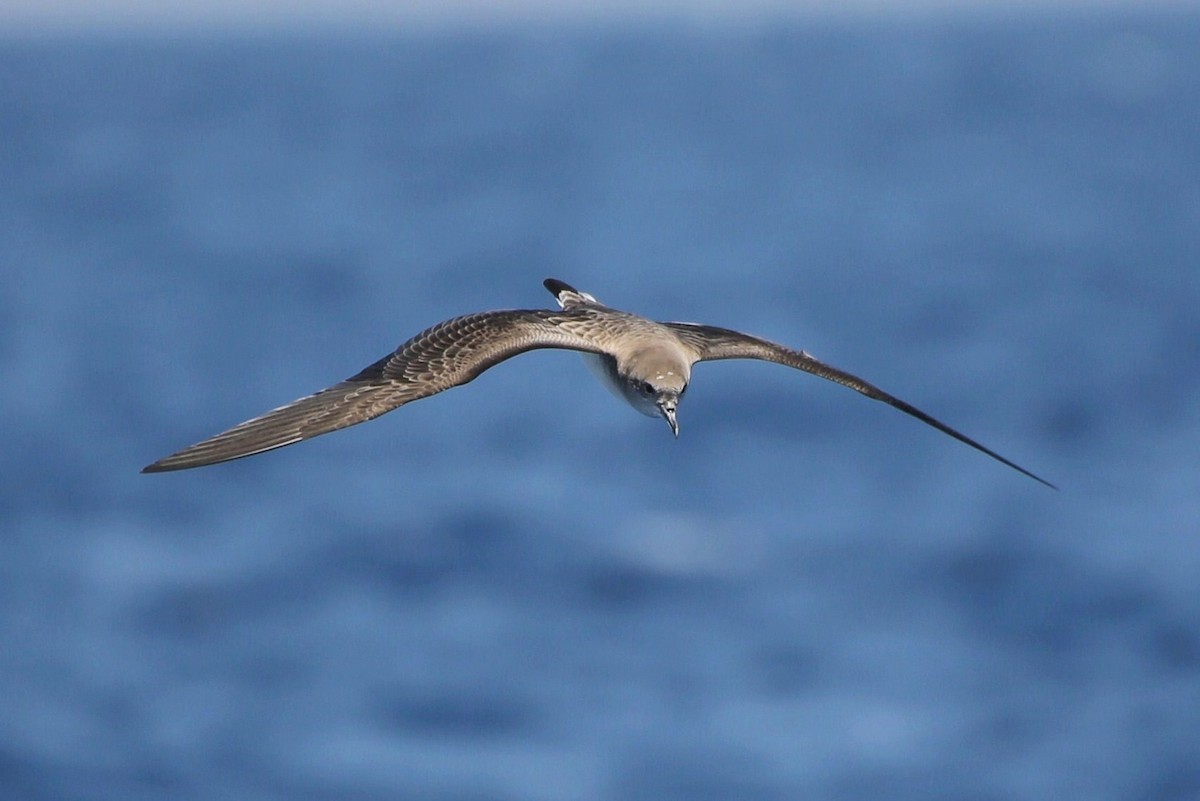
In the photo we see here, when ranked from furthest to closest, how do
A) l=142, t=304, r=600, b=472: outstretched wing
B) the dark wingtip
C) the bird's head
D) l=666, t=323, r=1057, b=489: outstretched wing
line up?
1. the dark wingtip
2. l=666, t=323, r=1057, b=489: outstretched wing
3. the bird's head
4. l=142, t=304, r=600, b=472: outstretched wing

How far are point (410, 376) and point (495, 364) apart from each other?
938 millimetres

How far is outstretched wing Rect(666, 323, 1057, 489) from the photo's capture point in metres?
23.1

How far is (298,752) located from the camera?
66438 mm

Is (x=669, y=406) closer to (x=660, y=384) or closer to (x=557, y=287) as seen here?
(x=660, y=384)

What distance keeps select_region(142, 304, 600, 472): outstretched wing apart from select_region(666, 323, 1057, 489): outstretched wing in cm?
161

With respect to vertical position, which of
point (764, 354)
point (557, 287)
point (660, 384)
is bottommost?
point (660, 384)

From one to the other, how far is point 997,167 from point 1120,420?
49.9 meters

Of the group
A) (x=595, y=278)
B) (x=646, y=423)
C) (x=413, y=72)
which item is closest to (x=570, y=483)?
(x=646, y=423)

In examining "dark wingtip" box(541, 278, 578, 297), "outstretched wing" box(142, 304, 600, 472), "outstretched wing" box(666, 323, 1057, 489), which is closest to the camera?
"outstretched wing" box(142, 304, 600, 472)

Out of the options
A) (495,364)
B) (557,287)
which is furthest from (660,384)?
(557,287)

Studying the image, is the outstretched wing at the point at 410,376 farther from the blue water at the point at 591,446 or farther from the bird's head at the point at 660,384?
the blue water at the point at 591,446

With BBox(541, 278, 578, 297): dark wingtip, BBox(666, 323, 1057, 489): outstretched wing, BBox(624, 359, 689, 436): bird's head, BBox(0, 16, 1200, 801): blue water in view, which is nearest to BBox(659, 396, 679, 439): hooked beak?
BBox(624, 359, 689, 436): bird's head

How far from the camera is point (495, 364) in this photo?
22703 mm

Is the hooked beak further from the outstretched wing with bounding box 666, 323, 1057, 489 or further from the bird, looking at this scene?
the outstretched wing with bounding box 666, 323, 1057, 489
